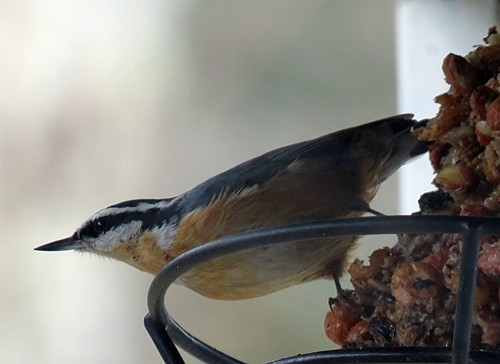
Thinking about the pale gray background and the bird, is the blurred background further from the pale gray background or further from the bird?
the bird

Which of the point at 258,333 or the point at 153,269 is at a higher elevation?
the point at 153,269

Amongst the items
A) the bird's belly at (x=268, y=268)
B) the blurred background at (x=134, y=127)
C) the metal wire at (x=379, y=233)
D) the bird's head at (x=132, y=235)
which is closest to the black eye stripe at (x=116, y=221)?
the bird's head at (x=132, y=235)

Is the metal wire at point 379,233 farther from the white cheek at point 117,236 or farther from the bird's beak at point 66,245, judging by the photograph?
the bird's beak at point 66,245

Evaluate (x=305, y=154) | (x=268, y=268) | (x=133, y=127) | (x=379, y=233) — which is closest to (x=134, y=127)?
(x=133, y=127)

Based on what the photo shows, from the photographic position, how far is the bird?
156 centimetres

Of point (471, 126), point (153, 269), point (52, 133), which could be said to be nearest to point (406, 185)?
point (153, 269)

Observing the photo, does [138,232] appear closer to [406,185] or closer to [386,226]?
[406,185]

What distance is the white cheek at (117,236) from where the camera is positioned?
71.4 inches

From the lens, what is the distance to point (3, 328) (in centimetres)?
320

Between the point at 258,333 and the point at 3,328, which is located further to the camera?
the point at 3,328

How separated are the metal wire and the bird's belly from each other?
1.18 feet

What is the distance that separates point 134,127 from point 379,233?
218cm

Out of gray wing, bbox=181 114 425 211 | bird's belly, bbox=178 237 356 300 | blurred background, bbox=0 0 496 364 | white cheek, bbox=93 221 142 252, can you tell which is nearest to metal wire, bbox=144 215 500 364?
bird's belly, bbox=178 237 356 300

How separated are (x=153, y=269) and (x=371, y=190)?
469 mm
